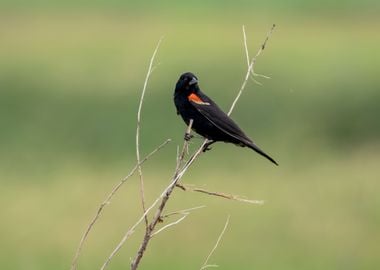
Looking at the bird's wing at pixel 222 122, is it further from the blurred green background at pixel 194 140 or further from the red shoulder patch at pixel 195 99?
the blurred green background at pixel 194 140

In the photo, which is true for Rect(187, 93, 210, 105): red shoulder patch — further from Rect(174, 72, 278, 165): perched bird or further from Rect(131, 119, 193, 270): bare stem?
Rect(131, 119, 193, 270): bare stem

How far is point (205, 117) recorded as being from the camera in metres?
5.32

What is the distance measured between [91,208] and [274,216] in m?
2.12

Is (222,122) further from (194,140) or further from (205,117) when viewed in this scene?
(194,140)

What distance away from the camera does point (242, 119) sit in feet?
56.3

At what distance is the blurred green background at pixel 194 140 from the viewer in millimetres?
12109

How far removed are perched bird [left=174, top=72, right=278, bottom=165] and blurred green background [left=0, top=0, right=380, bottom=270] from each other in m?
5.76

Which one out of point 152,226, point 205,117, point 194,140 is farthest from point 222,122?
point 194,140

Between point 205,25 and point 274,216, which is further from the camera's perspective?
point 205,25

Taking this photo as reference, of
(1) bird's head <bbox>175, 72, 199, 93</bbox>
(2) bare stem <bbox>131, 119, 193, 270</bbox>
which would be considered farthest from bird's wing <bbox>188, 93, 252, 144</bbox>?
(2) bare stem <bbox>131, 119, 193, 270</bbox>

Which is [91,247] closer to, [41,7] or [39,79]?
[39,79]

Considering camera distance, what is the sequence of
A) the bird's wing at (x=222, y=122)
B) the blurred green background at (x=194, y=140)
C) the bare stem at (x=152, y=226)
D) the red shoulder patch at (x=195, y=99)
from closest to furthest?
the bare stem at (x=152, y=226)
the bird's wing at (x=222, y=122)
the red shoulder patch at (x=195, y=99)
the blurred green background at (x=194, y=140)

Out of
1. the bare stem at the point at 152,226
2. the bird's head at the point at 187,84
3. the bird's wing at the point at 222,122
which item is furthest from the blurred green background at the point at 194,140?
the bare stem at the point at 152,226

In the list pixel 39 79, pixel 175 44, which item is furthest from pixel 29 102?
pixel 175 44
